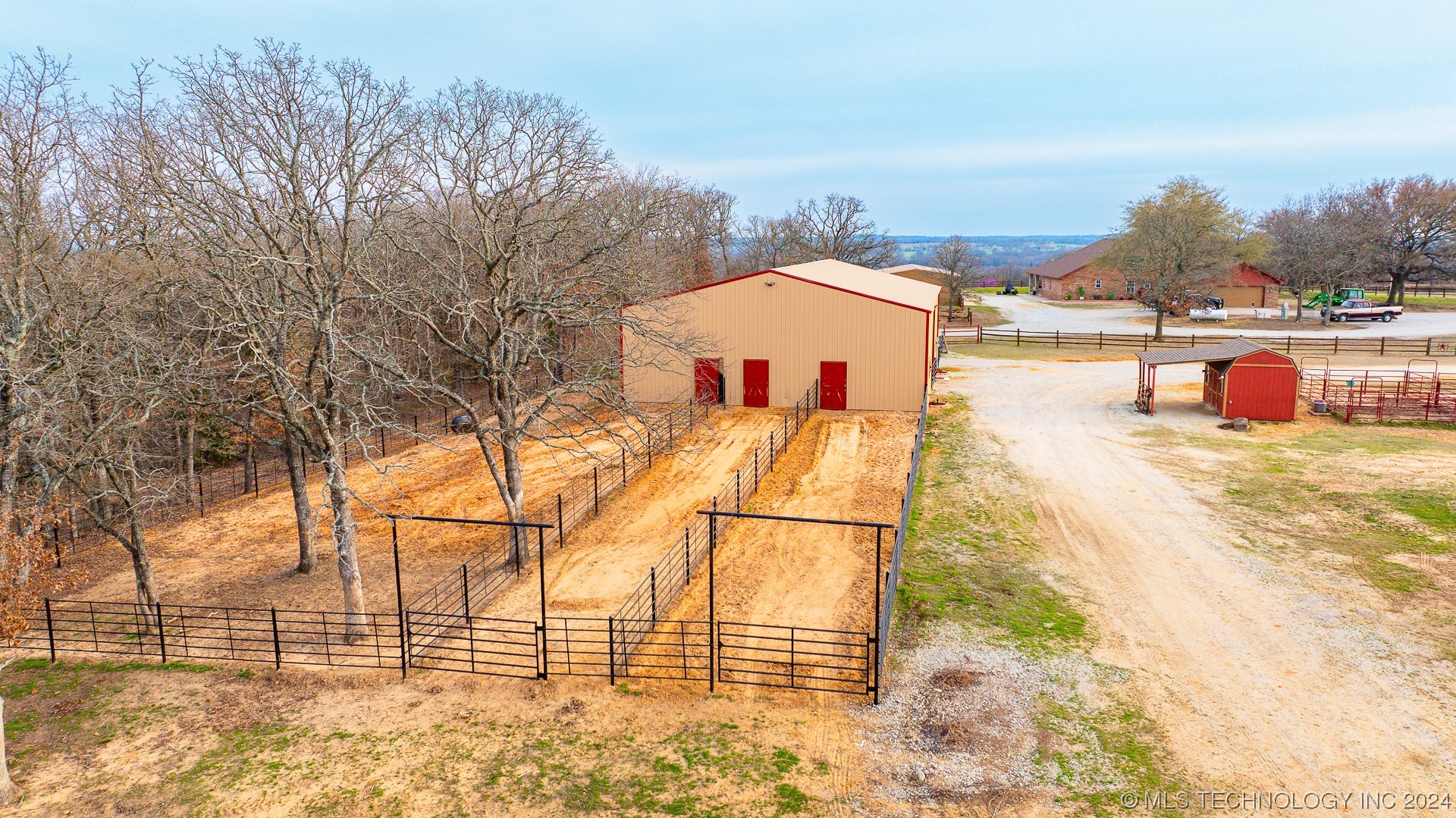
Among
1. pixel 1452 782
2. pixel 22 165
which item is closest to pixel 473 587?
pixel 22 165

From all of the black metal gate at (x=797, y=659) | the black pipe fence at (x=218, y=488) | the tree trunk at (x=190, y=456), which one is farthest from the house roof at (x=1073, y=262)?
the black metal gate at (x=797, y=659)

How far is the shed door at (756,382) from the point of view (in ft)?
107

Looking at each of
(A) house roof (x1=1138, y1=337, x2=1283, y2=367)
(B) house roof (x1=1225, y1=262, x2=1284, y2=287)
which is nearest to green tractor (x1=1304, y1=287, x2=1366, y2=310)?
(B) house roof (x1=1225, y1=262, x2=1284, y2=287)

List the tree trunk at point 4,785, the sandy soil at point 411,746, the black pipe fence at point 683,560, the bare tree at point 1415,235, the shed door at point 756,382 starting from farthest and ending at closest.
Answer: the bare tree at point 1415,235
the shed door at point 756,382
the black pipe fence at point 683,560
the tree trunk at point 4,785
the sandy soil at point 411,746

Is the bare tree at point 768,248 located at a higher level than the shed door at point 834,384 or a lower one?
higher

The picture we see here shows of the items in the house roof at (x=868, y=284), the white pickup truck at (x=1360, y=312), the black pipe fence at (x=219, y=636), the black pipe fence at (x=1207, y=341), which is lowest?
the black pipe fence at (x=219, y=636)

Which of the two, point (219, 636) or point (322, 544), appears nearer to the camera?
point (219, 636)

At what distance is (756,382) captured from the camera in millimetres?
32688

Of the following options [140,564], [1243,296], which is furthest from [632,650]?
[1243,296]

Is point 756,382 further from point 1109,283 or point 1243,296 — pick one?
point 1109,283

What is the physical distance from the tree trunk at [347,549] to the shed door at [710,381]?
1903 cm

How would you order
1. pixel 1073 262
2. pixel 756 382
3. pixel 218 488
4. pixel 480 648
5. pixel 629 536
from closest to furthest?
1. pixel 480 648
2. pixel 629 536
3. pixel 218 488
4. pixel 756 382
5. pixel 1073 262

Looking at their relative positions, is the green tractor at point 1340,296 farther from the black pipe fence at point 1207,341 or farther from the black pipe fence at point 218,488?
the black pipe fence at point 218,488

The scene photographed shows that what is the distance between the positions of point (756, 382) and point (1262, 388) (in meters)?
17.2
